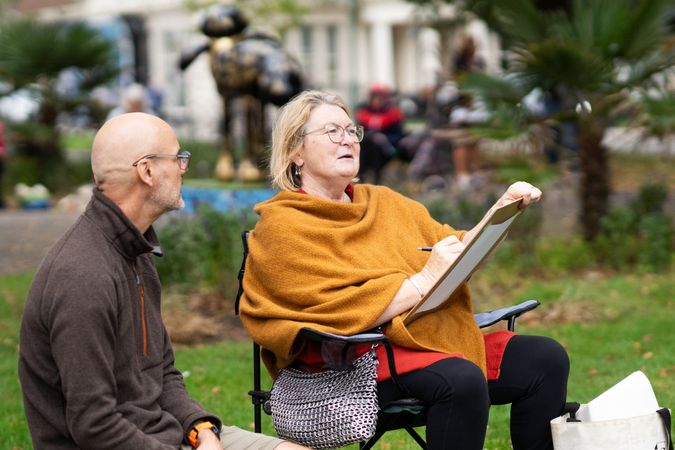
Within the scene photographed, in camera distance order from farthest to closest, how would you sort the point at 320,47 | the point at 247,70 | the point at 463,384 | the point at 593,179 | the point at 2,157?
the point at 320,47, the point at 2,157, the point at 247,70, the point at 593,179, the point at 463,384

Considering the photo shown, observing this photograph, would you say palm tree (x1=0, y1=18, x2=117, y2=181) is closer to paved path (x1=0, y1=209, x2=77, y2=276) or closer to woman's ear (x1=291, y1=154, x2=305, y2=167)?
paved path (x1=0, y1=209, x2=77, y2=276)

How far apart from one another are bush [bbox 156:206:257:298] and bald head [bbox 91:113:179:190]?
14.9 feet

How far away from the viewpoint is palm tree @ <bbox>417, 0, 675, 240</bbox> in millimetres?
8727

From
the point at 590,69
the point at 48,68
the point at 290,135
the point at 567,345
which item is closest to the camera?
the point at 290,135

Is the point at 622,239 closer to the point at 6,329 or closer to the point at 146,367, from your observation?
the point at 6,329

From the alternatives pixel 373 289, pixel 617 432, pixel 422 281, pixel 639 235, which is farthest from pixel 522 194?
pixel 639 235

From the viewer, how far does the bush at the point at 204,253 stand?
780 centimetres

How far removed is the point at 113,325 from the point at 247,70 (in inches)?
336

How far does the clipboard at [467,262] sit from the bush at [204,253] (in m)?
4.02

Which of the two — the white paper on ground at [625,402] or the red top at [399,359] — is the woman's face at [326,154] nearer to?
the red top at [399,359]

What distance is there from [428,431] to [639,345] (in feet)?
11.4

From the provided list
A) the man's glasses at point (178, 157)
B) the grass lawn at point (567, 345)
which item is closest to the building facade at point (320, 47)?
the grass lawn at point (567, 345)

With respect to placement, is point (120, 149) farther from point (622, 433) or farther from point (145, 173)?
point (622, 433)

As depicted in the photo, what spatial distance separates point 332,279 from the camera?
12.3 ft
